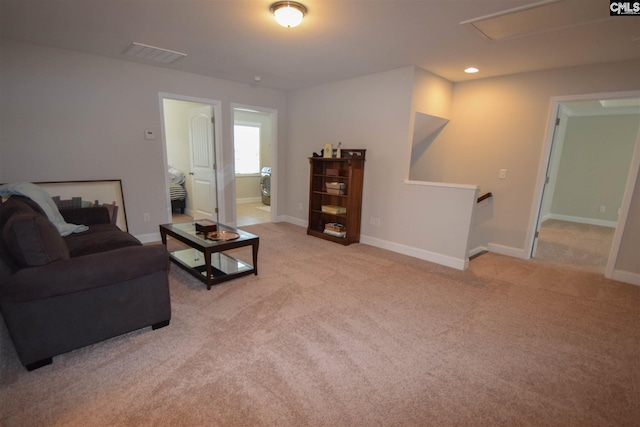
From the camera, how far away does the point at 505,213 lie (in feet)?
13.0

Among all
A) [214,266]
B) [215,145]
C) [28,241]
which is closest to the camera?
[28,241]

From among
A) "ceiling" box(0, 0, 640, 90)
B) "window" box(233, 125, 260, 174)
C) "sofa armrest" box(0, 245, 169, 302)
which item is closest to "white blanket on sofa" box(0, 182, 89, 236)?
"sofa armrest" box(0, 245, 169, 302)

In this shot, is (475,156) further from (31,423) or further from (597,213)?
(31,423)

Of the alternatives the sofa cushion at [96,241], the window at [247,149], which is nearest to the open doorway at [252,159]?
the window at [247,149]

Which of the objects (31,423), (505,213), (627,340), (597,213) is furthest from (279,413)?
(597,213)

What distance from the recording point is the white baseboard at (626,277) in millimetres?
3101

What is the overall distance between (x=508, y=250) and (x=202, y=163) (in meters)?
4.81

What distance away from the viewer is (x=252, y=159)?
7410 mm

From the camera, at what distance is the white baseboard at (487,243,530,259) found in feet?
12.6

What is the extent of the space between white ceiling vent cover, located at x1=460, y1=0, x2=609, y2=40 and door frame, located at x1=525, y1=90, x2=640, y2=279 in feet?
4.61

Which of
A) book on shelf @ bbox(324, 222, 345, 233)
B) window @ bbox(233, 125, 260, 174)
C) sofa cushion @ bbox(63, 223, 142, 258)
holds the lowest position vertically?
book on shelf @ bbox(324, 222, 345, 233)

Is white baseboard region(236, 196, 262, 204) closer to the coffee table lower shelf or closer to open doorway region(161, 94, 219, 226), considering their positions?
open doorway region(161, 94, 219, 226)

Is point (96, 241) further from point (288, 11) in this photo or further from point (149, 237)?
point (288, 11)

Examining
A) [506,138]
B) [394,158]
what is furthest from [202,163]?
[506,138]
